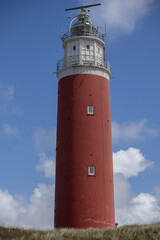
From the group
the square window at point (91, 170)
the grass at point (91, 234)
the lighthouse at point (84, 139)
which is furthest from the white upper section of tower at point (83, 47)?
the grass at point (91, 234)

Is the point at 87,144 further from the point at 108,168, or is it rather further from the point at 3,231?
the point at 3,231

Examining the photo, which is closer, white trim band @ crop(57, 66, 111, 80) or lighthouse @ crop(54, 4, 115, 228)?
lighthouse @ crop(54, 4, 115, 228)

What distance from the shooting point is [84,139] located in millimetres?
31594

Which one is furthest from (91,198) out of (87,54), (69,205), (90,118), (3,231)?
(87,54)

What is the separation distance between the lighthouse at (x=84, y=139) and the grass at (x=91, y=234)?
21.1ft

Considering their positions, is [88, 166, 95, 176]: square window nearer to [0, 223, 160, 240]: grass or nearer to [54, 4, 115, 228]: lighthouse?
[54, 4, 115, 228]: lighthouse

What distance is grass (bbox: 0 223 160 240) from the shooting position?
2175 cm

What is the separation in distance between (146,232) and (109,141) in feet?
38.8

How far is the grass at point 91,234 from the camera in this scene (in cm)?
2175

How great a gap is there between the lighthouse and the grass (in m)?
6.44

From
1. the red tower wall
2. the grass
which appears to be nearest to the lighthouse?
the red tower wall

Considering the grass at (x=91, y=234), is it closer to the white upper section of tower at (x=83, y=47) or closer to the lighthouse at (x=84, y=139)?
the lighthouse at (x=84, y=139)

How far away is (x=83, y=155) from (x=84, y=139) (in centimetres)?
139

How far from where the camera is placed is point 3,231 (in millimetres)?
22641
